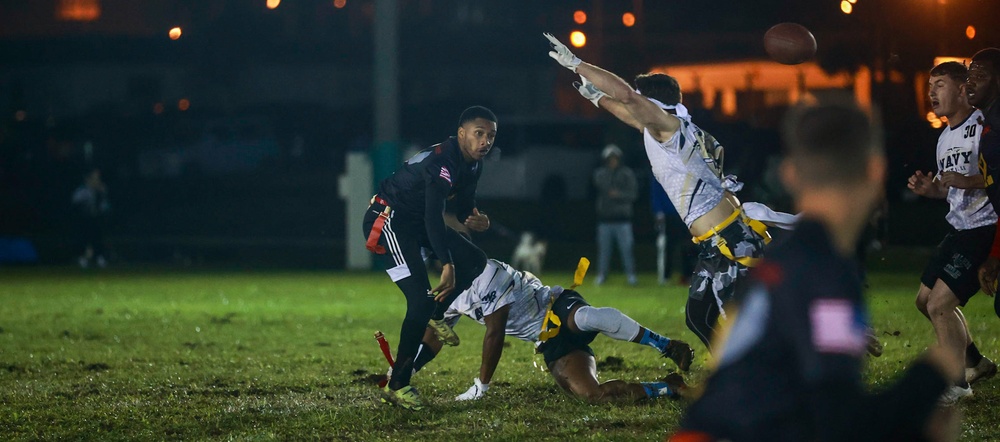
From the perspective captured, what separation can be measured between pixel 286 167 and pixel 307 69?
994 cm

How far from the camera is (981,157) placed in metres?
→ 7.30

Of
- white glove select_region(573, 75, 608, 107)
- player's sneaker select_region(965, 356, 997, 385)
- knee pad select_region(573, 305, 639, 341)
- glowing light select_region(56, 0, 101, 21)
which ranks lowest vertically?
player's sneaker select_region(965, 356, 997, 385)

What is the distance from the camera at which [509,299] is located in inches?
317

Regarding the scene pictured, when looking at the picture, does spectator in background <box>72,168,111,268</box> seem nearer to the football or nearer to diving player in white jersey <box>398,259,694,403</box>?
diving player in white jersey <box>398,259,694,403</box>

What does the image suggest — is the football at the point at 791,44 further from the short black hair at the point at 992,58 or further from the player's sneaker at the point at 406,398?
the player's sneaker at the point at 406,398

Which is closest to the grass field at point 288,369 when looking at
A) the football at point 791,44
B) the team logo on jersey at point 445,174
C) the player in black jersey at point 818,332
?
the team logo on jersey at point 445,174

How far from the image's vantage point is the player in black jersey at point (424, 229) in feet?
24.5

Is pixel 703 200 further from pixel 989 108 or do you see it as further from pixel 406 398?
pixel 406 398

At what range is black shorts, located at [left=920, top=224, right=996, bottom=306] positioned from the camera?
7457 millimetres

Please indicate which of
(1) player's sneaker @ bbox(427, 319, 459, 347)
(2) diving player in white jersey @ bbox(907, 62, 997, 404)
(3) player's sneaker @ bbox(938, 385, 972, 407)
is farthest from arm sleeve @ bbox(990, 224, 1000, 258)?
(1) player's sneaker @ bbox(427, 319, 459, 347)

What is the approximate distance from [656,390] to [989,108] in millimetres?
2614

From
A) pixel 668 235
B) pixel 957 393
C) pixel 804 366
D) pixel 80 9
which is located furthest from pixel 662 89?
pixel 80 9

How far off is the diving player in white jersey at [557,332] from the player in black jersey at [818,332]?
472 centimetres

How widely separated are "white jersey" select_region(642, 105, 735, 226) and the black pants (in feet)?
4.93
